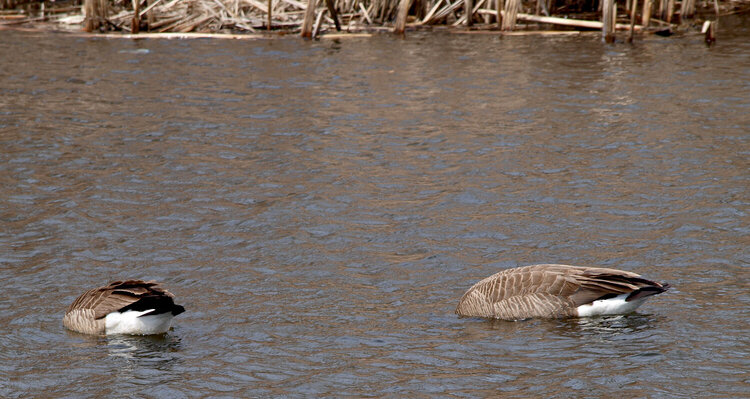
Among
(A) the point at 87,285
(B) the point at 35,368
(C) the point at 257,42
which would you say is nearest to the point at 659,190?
(A) the point at 87,285

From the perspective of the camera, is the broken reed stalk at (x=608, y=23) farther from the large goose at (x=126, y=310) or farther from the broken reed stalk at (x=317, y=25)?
the large goose at (x=126, y=310)

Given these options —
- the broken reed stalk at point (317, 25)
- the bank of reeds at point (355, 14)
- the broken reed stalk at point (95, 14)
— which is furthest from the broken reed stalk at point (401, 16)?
the broken reed stalk at point (95, 14)

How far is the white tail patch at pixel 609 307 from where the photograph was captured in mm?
9141

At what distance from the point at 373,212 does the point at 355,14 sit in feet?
54.0

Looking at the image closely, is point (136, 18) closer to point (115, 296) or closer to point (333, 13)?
point (333, 13)

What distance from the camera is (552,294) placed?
948cm

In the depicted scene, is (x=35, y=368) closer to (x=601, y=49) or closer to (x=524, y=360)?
(x=524, y=360)

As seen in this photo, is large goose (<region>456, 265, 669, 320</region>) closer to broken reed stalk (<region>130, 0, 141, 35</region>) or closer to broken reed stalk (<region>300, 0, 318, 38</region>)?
broken reed stalk (<region>300, 0, 318, 38</region>)

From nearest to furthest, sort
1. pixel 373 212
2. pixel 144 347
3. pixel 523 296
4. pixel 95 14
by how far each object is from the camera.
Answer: pixel 144 347
pixel 523 296
pixel 373 212
pixel 95 14

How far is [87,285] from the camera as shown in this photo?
35.3ft

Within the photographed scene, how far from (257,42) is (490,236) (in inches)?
623

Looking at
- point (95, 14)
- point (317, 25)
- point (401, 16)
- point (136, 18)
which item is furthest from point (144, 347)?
point (95, 14)

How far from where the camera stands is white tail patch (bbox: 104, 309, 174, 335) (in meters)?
9.07

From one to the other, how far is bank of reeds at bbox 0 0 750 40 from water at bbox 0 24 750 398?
2.69m
